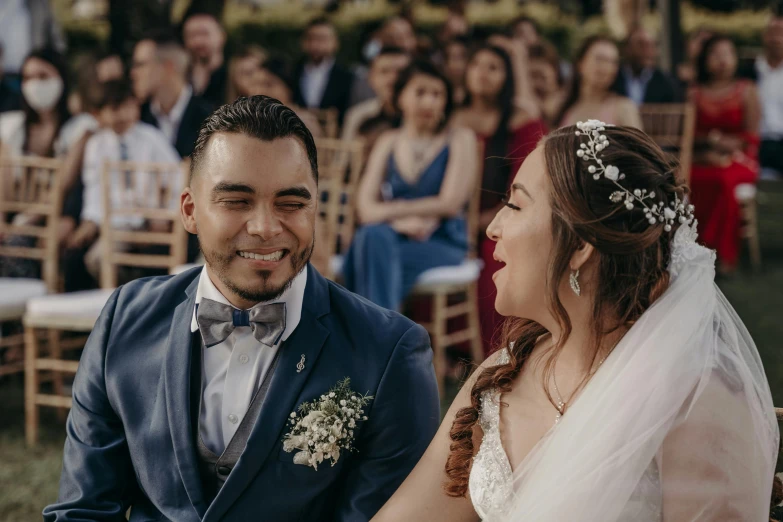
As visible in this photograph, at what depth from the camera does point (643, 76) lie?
797 cm

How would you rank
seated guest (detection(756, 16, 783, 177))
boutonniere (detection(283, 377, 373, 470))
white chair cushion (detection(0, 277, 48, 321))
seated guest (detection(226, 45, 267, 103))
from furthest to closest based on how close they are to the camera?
seated guest (detection(756, 16, 783, 177))
seated guest (detection(226, 45, 267, 103))
white chair cushion (detection(0, 277, 48, 321))
boutonniere (detection(283, 377, 373, 470))

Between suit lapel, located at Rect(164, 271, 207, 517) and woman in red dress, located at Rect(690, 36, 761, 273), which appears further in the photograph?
woman in red dress, located at Rect(690, 36, 761, 273)

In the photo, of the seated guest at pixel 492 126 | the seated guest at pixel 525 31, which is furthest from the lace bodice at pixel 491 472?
the seated guest at pixel 525 31

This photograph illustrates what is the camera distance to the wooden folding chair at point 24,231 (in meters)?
4.32

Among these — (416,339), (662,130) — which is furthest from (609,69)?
(416,339)

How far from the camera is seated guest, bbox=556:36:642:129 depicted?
236 inches

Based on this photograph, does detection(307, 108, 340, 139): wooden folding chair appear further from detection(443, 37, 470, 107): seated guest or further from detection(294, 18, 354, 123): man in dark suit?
detection(443, 37, 470, 107): seated guest

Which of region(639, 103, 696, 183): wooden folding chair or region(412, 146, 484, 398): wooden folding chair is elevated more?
region(639, 103, 696, 183): wooden folding chair

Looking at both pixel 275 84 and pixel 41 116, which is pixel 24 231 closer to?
pixel 41 116

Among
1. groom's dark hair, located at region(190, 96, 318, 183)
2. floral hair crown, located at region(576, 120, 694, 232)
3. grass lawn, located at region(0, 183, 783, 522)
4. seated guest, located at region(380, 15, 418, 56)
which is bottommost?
grass lawn, located at region(0, 183, 783, 522)

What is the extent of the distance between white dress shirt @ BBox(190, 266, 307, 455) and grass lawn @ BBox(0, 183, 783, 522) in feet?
5.76

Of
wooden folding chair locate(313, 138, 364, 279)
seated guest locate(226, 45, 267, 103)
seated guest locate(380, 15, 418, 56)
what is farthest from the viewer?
seated guest locate(380, 15, 418, 56)

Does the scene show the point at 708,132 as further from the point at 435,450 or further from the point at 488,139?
the point at 435,450

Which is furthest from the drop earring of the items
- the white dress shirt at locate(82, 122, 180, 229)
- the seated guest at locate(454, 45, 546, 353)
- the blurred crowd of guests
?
the white dress shirt at locate(82, 122, 180, 229)
